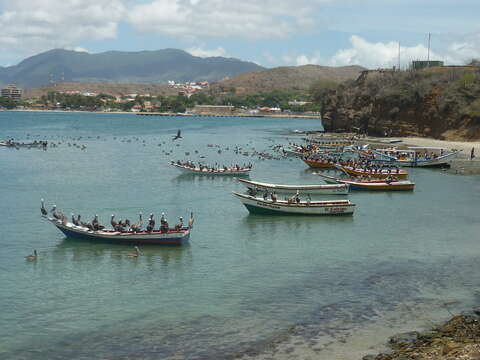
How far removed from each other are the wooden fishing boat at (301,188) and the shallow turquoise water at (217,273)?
184cm

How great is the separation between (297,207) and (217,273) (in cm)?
1483

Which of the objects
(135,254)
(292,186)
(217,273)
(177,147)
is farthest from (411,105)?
(217,273)

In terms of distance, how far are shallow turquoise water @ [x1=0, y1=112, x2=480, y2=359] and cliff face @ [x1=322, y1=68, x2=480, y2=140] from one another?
44436 millimetres

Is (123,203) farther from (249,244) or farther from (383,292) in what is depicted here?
(383,292)

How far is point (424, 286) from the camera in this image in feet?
96.4

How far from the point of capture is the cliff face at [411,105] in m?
98.4

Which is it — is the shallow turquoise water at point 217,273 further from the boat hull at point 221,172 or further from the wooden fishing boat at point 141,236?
the boat hull at point 221,172

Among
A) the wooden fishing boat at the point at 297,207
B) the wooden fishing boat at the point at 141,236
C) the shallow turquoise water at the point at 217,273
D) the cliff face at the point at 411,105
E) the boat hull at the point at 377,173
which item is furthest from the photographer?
the cliff face at the point at 411,105

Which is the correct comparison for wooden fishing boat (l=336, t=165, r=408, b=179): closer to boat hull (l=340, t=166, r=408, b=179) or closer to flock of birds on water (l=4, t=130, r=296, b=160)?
boat hull (l=340, t=166, r=408, b=179)

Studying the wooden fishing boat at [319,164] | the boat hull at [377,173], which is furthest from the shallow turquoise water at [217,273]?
the wooden fishing boat at [319,164]

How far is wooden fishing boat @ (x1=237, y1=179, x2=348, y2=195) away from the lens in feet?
171

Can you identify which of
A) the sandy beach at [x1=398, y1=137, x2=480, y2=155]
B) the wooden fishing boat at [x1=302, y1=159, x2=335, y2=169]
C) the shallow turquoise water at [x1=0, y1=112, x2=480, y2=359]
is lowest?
the shallow turquoise water at [x1=0, y1=112, x2=480, y2=359]

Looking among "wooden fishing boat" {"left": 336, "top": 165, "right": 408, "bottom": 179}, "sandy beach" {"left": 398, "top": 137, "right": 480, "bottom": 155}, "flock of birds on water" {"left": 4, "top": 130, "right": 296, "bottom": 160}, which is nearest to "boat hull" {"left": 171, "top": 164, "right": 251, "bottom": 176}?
"wooden fishing boat" {"left": 336, "top": 165, "right": 408, "bottom": 179}

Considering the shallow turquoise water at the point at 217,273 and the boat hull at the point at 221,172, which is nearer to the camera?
the shallow turquoise water at the point at 217,273
